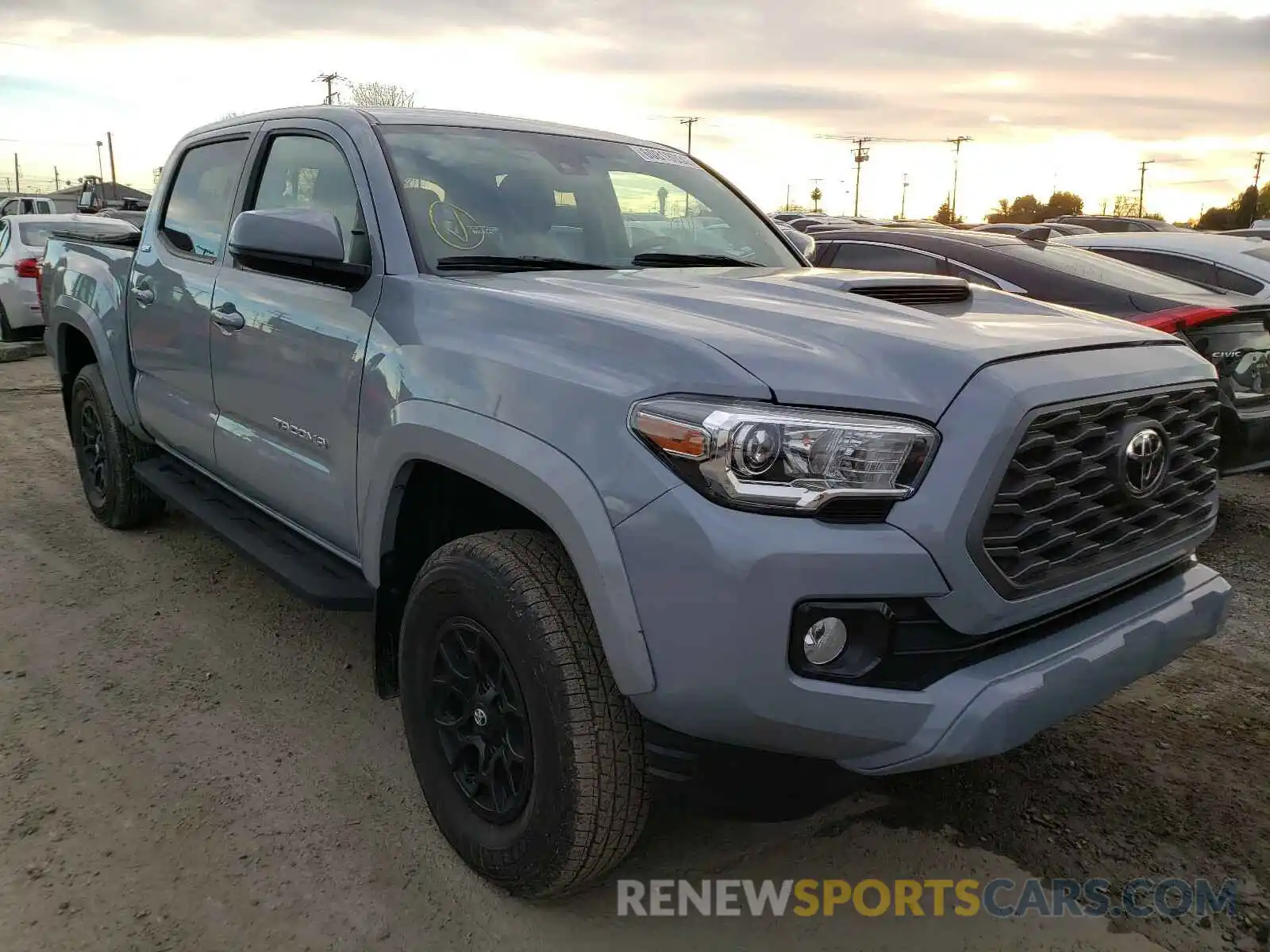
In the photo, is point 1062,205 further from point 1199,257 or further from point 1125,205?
point 1199,257

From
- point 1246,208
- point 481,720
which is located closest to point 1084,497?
point 481,720

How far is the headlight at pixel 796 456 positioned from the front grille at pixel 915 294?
765 millimetres

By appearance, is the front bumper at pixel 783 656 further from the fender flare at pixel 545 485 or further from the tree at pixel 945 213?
the tree at pixel 945 213

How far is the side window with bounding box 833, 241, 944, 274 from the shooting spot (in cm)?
652

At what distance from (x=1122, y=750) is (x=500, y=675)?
Answer: 81.0 inches

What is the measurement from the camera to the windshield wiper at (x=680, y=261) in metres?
3.25

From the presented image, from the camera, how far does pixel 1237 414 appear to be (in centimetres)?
474

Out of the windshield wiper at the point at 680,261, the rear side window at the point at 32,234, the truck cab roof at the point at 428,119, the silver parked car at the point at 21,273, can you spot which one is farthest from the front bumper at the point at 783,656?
the rear side window at the point at 32,234

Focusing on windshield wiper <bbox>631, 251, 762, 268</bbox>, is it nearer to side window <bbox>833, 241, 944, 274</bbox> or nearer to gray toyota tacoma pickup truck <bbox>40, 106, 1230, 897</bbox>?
gray toyota tacoma pickup truck <bbox>40, 106, 1230, 897</bbox>

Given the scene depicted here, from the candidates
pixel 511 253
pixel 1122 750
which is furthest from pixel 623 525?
pixel 1122 750

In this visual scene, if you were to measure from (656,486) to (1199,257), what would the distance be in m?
7.98

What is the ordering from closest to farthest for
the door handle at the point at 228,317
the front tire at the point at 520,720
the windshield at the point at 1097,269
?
the front tire at the point at 520,720, the door handle at the point at 228,317, the windshield at the point at 1097,269

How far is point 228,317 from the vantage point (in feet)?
11.6

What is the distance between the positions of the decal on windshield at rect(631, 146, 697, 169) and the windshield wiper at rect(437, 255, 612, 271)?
88cm
